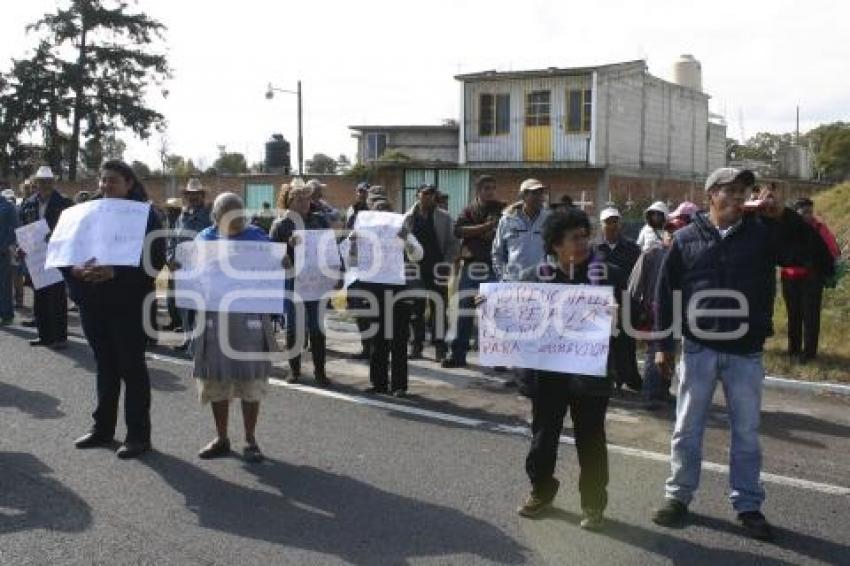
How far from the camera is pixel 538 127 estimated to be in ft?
106

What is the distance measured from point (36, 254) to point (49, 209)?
32.4 inches

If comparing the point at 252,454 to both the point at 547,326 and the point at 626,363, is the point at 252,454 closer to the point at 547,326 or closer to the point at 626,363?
the point at 547,326

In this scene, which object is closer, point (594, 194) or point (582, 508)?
point (582, 508)

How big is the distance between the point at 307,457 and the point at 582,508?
2166 millimetres

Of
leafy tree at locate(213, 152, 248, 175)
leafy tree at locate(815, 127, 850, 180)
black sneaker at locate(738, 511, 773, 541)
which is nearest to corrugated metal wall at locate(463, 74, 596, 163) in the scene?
leafy tree at locate(213, 152, 248, 175)

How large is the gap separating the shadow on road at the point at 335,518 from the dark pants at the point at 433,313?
4.26 metres

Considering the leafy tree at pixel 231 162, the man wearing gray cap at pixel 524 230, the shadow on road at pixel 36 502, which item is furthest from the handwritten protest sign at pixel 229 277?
the leafy tree at pixel 231 162

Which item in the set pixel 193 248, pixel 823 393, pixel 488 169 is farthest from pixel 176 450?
pixel 488 169

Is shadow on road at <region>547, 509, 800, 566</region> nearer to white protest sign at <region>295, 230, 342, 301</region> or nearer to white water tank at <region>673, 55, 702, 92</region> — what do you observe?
white protest sign at <region>295, 230, 342, 301</region>

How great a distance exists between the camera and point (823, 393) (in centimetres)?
884

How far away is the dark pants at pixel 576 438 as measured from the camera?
5023mm

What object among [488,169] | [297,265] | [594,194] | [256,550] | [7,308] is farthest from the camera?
[488,169]

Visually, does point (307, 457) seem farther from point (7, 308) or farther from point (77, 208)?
point (7, 308)

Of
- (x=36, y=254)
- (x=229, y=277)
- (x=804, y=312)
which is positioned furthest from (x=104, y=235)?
(x=804, y=312)
